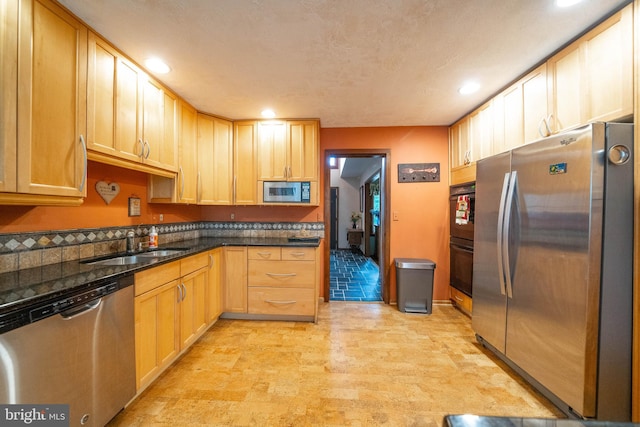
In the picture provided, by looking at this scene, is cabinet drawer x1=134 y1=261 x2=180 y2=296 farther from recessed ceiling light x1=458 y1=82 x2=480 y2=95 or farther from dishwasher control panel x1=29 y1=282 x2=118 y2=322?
recessed ceiling light x1=458 y1=82 x2=480 y2=95

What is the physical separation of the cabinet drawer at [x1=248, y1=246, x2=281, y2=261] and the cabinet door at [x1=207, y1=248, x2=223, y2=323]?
365mm

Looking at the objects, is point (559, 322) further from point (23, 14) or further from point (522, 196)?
point (23, 14)

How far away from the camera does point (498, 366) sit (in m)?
2.02

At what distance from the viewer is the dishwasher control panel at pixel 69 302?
103cm

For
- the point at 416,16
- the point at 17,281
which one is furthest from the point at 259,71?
the point at 17,281

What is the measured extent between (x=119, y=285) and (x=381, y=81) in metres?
2.48

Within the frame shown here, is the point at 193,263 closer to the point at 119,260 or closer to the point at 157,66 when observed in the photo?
the point at 119,260

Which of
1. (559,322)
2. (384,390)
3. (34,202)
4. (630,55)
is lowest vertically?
(384,390)

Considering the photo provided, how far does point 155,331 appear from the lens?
5.70 ft

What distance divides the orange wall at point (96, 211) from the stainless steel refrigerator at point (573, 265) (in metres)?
3.20

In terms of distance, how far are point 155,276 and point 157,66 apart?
167cm

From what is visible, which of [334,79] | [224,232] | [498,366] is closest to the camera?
[498,366]

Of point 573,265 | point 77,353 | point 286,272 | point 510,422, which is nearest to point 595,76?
point 573,265

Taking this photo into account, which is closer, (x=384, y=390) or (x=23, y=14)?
(x=23, y=14)
